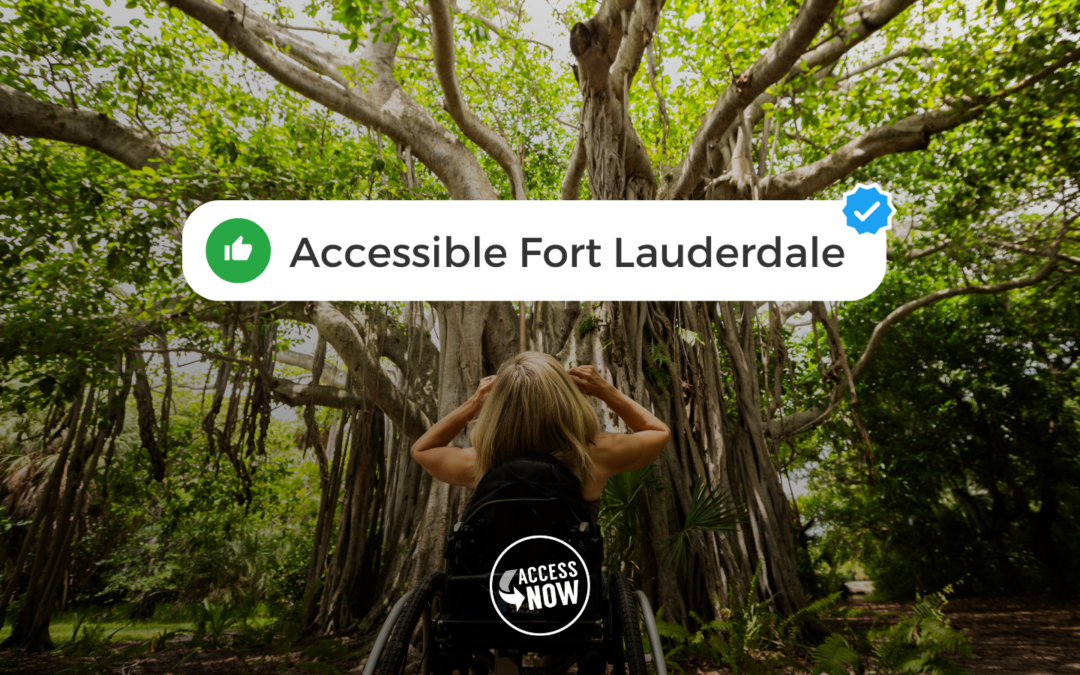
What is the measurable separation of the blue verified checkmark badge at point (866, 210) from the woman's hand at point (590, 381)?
71.2 inches

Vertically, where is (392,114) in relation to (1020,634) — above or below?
above

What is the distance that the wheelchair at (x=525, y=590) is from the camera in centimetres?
121

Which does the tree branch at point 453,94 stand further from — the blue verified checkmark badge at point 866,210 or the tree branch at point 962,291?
the tree branch at point 962,291

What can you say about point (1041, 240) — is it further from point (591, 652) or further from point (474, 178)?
point (591, 652)

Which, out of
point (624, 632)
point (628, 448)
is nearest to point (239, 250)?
point (628, 448)

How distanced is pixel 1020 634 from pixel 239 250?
6332 millimetres

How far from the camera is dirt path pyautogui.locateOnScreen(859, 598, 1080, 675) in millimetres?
3350

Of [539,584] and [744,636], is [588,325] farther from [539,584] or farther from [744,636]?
[539,584]

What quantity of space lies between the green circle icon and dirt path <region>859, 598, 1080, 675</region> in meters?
4.59

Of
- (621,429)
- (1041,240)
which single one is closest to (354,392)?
(621,429)

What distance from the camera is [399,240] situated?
274 cm

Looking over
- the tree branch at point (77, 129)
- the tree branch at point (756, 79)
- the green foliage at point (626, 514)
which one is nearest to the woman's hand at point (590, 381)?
the green foliage at point (626, 514)

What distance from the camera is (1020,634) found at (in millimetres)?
4387

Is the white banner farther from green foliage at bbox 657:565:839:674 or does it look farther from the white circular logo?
green foliage at bbox 657:565:839:674
